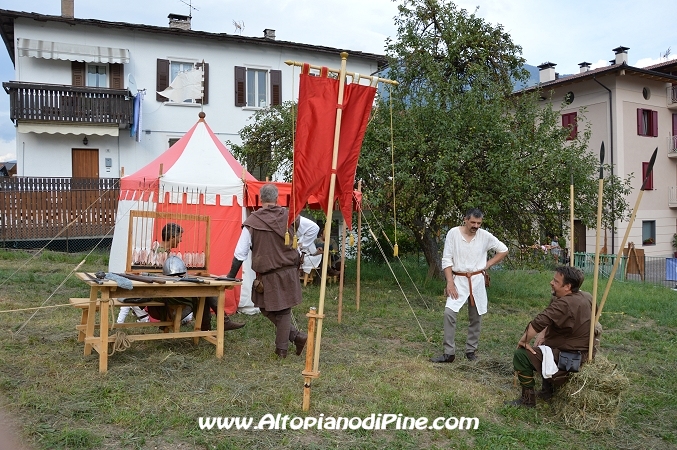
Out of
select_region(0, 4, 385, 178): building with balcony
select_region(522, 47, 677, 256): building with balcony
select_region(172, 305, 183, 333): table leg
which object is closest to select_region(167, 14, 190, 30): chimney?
select_region(0, 4, 385, 178): building with balcony

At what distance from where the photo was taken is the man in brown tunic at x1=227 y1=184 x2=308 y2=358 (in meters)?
5.55

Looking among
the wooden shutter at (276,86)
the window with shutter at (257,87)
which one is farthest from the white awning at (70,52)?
the wooden shutter at (276,86)

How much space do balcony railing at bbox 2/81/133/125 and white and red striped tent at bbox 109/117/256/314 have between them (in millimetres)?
10238

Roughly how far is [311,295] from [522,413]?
6.18 m

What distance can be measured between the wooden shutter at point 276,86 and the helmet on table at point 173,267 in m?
14.4

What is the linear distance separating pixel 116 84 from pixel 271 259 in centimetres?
1505

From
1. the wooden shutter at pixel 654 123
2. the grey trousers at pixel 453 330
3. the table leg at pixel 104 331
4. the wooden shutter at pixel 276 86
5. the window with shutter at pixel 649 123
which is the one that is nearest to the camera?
the table leg at pixel 104 331

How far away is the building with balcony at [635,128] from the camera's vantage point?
77.4 feet

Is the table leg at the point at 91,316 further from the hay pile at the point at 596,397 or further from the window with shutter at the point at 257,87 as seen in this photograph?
the window with shutter at the point at 257,87

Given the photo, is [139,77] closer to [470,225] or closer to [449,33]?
[449,33]

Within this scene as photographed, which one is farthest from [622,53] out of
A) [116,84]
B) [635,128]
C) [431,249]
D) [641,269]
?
[116,84]

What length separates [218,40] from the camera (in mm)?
19500

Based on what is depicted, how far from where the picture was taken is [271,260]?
555 centimetres

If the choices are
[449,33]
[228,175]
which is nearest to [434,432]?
[228,175]
